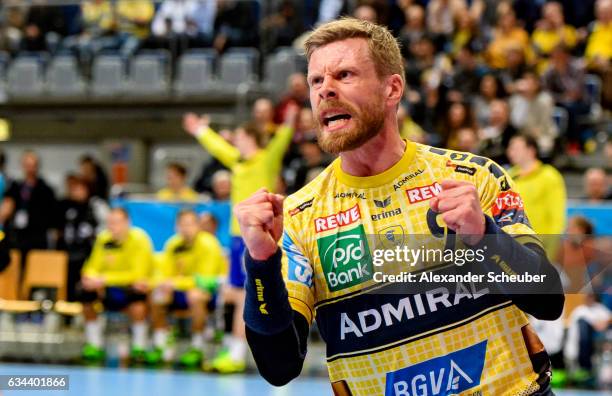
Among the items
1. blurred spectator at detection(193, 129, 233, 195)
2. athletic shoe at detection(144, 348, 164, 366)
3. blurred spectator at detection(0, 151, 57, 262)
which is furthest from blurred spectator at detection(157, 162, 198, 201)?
athletic shoe at detection(144, 348, 164, 366)

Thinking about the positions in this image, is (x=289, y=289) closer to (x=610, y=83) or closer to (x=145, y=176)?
(x=610, y=83)

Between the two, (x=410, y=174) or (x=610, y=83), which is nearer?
(x=410, y=174)

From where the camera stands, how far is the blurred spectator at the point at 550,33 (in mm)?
13820

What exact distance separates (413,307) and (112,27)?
51.3 feet

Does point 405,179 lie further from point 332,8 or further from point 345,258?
point 332,8

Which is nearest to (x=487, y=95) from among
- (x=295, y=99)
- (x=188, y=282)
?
(x=295, y=99)

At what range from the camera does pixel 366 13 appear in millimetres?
14016

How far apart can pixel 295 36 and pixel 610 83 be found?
541 centimetres

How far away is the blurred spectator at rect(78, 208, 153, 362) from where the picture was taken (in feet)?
38.2

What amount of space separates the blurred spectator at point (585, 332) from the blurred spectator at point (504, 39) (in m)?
4.91

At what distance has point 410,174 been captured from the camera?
3.29 meters

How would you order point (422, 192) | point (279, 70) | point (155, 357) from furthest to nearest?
point (279, 70), point (155, 357), point (422, 192)

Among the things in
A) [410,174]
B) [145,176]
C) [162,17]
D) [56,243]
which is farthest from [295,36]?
[410,174]

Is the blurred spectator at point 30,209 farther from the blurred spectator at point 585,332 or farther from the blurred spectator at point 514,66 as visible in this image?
the blurred spectator at point 585,332
